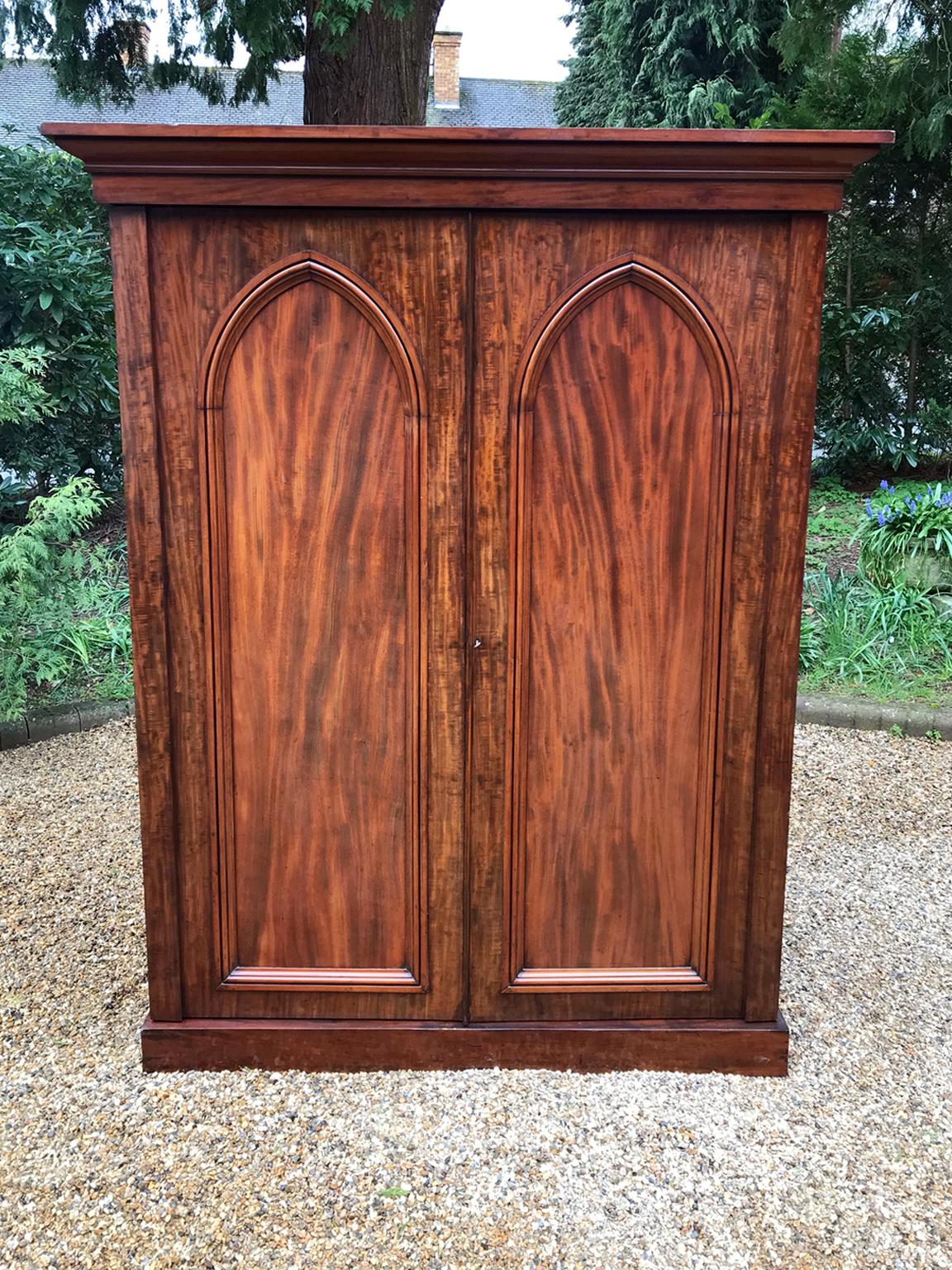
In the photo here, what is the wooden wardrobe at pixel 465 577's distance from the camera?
1927mm

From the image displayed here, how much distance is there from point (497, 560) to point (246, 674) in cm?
58

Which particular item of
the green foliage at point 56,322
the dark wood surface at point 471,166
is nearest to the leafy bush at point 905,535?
the dark wood surface at point 471,166

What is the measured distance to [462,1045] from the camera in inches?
88.0

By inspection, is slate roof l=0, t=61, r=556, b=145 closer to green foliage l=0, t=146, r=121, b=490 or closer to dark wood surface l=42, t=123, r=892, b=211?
green foliage l=0, t=146, r=121, b=490

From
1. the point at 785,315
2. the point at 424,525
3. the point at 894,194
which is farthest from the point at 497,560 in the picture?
the point at 894,194

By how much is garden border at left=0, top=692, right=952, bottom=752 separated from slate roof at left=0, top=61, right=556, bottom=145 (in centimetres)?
1229

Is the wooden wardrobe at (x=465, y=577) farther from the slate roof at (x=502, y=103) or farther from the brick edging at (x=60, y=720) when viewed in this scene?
the slate roof at (x=502, y=103)

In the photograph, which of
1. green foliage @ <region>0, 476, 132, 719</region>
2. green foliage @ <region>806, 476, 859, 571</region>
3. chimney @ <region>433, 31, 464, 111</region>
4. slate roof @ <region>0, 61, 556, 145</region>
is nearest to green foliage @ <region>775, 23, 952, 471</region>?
green foliage @ <region>806, 476, 859, 571</region>

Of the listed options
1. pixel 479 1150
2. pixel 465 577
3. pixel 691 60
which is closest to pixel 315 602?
pixel 465 577

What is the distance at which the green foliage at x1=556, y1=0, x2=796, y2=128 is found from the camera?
503 inches

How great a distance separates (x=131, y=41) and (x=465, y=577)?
498cm

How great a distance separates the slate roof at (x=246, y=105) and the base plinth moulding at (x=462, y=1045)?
1484 cm

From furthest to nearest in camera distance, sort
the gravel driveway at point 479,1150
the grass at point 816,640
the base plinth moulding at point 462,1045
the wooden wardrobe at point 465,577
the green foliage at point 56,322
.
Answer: the green foliage at point 56,322 → the grass at point 816,640 → the base plinth moulding at point 462,1045 → the wooden wardrobe at point 465,577 → the gravel driveway at point 479,1150

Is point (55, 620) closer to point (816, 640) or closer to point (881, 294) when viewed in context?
point (816, 640)
